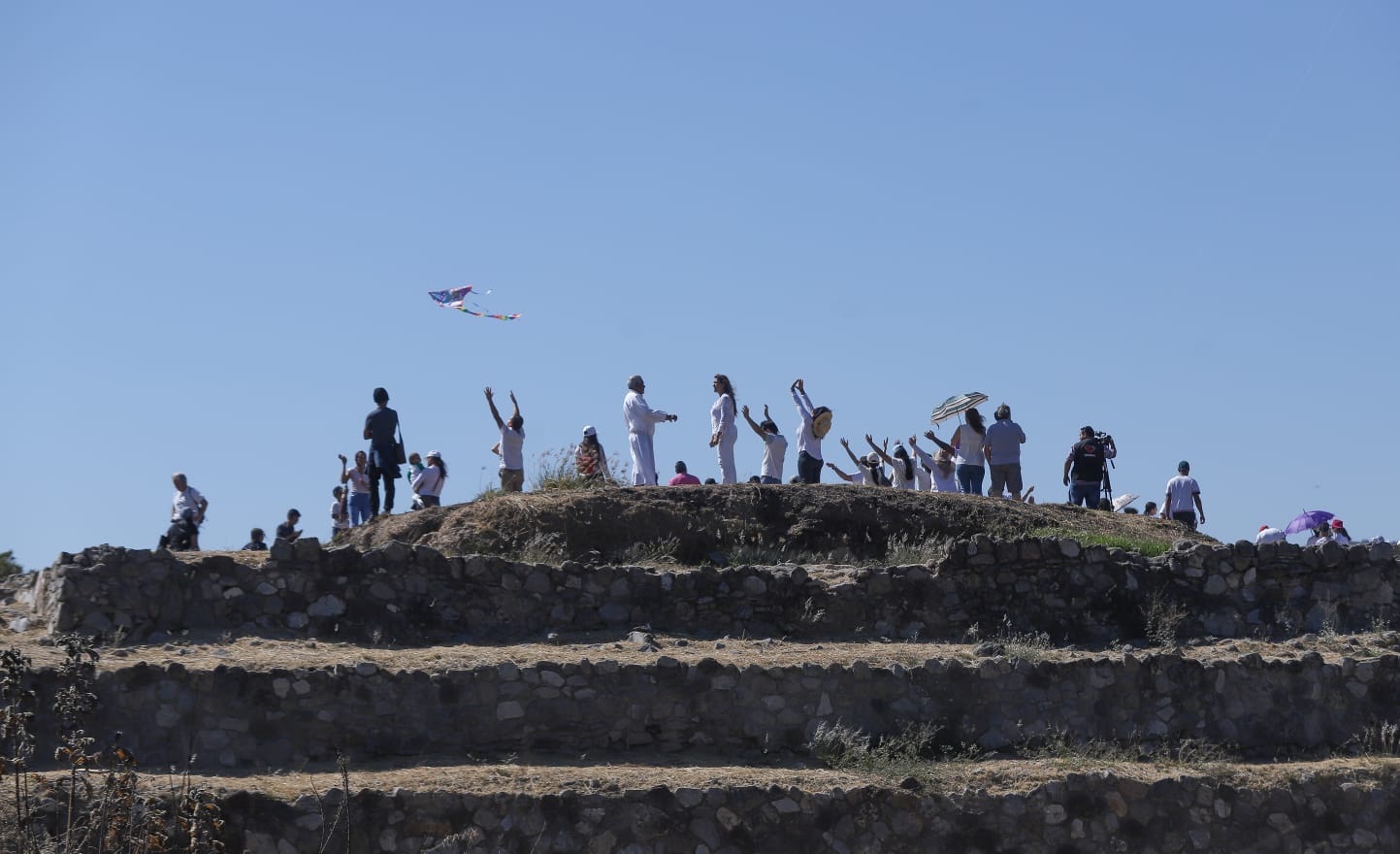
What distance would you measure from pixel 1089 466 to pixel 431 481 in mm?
8453

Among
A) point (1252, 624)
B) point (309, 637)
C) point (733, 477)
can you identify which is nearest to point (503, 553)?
point (309, 637)

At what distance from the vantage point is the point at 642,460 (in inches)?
829

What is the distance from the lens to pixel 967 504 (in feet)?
65.2

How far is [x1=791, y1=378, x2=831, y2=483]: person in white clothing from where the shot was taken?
72.1 ft

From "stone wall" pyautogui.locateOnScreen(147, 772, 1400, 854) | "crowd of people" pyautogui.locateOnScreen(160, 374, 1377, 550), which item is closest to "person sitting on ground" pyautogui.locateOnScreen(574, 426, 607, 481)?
"crowd of people" pyautogui.locateOnScreen(160, 374, 1377, 550)

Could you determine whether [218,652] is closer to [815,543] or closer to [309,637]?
[309,637]

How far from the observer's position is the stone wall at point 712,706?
43.4ft

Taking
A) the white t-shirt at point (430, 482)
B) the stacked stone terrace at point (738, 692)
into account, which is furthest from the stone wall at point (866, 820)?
the white t-shirt at point (430, 482)

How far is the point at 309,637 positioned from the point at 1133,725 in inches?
281

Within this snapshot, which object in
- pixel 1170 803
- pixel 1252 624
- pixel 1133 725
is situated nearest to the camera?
pixel 1170 803

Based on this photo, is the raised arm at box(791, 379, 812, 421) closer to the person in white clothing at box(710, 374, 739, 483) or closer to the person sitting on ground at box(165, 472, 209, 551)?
the person in white clothing at box(710, 374, 739, 483)

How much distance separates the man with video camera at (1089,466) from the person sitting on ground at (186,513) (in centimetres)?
1081

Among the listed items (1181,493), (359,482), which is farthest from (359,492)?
(1181,493)

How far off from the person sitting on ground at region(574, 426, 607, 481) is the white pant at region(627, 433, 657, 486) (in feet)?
1.36
